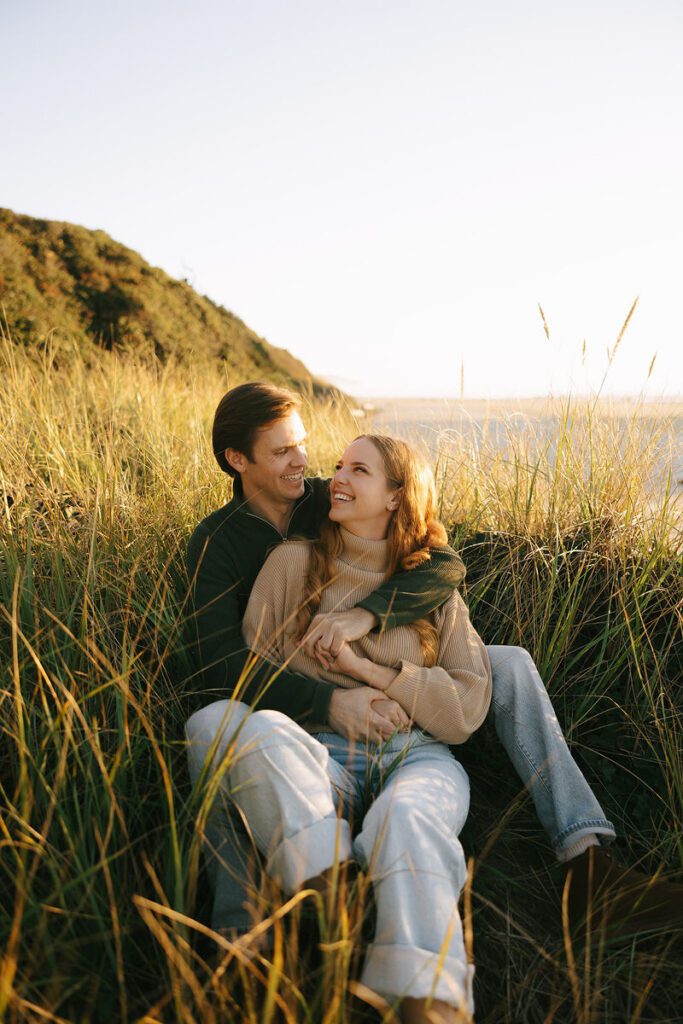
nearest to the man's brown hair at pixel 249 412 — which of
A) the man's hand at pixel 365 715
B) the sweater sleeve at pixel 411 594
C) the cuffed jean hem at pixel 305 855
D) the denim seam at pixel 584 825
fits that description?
the sweater sleeve at pixel 411 594

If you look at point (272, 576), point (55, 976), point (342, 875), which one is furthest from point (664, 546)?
point (55, 976)

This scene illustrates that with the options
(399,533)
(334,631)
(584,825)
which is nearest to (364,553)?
(399,533)

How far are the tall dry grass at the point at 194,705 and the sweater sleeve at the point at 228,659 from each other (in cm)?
10

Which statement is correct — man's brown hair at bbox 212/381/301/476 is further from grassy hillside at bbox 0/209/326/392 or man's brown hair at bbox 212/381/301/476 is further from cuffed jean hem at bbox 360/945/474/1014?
grassy hillside at bbox 0/209/326/392

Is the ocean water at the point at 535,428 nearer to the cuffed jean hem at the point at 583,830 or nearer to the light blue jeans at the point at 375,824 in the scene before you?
the cuffed jean hem at the point at 583,830

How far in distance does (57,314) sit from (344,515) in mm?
11189

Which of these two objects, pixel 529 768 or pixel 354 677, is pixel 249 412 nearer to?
pixel 354 677

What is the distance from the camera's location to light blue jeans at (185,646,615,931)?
2.03 m

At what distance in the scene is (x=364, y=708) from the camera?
7.60 feet

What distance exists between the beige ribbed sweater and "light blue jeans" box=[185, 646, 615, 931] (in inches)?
5.0

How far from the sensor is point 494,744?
9.65 ft

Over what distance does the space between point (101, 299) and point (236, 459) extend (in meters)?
12.2

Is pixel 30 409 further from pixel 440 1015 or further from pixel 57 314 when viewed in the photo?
pixel 57 314

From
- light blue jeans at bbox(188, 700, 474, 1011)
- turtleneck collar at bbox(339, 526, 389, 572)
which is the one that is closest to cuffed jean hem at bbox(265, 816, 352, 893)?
light blue jeans at bbox(188, 700, 474, 1011)
